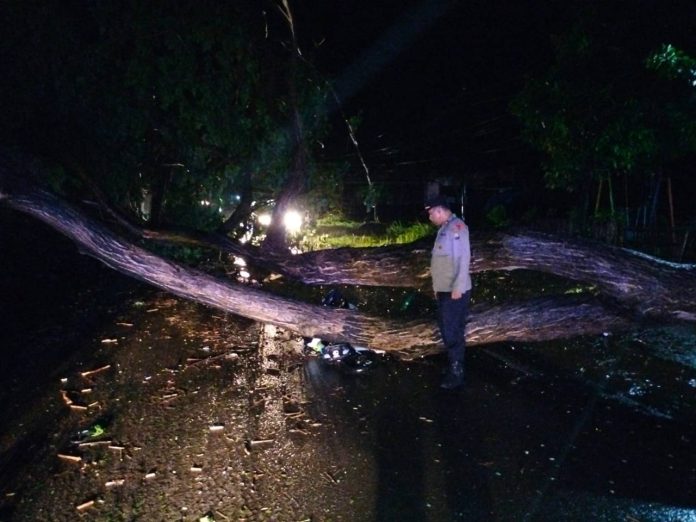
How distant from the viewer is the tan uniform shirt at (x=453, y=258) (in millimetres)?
4477

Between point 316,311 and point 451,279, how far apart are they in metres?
1.70

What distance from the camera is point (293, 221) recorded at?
7562 mm

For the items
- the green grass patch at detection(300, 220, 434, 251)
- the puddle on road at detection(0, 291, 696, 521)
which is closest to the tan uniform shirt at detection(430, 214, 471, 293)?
the puddle on road at detection(0, 291, 696, 521)

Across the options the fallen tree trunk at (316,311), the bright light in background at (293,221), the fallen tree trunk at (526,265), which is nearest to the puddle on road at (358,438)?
the fallen tree trunk at (316,311)

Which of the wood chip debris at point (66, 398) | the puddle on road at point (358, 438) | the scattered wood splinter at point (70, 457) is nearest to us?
the puddle on road at point (358, 438)

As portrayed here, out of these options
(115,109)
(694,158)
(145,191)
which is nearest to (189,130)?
(115,109)

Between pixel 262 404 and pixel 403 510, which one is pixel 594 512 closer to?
pixel 403 510

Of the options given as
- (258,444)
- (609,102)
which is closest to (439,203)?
(258,444)

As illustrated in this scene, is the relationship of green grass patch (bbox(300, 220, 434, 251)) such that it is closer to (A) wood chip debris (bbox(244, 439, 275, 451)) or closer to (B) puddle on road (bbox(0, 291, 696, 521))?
(B) puddle on road (bbox(0, 291, 696, 521))

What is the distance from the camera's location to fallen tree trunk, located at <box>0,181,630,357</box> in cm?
519

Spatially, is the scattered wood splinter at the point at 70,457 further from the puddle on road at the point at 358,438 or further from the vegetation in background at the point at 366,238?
the vegetation in background at the point at 366,238

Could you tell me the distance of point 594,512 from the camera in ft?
10.1

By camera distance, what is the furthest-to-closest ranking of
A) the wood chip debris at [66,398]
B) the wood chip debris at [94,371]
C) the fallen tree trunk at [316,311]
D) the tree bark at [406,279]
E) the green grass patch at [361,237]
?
the green grass patch at [361,237] < the wood chip debris at [94,371] < the fallen tree trunk at [316,311] < the tree bark at [406,279] < the wood chip debris at [66,398]

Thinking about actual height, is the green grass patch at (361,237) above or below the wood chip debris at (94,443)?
above
